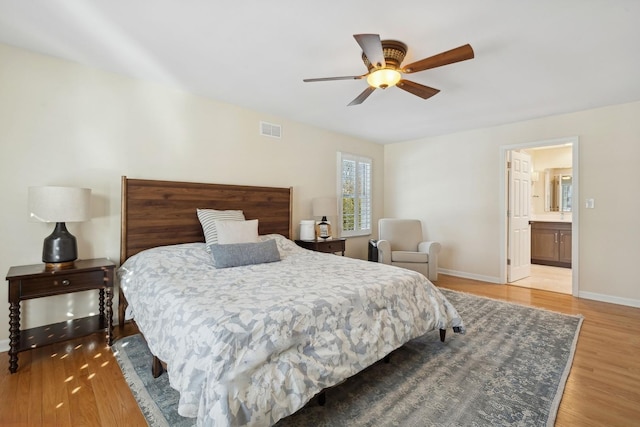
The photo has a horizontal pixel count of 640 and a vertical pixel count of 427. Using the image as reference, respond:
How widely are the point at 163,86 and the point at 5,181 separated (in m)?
1.58

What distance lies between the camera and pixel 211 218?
122 inches

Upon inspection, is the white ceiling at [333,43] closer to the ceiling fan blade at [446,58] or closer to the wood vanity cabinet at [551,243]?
the ceiling fan blade at [446,58]

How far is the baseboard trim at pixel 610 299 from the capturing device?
353 cm

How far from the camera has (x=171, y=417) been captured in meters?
1.64

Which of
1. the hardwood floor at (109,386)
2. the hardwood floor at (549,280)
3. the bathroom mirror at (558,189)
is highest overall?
the bathroom mirror at (558,189)

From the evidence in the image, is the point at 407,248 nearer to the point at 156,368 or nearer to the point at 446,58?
the point at 446,58

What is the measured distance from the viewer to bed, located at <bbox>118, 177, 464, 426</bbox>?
133 cm

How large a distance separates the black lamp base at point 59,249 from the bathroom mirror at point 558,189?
317 inches

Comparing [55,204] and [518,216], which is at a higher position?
[55,204]

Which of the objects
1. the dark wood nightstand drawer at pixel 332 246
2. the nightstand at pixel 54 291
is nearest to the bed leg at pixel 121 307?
the nightstand at pixel 54 291

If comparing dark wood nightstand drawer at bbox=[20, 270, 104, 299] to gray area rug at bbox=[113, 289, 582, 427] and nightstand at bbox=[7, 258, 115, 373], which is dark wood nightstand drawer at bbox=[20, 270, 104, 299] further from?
gray area rug at bbox=[113, 289, 582, 427]

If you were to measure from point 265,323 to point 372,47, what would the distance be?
1.79 metres

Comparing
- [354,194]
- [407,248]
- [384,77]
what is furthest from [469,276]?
[384,77]

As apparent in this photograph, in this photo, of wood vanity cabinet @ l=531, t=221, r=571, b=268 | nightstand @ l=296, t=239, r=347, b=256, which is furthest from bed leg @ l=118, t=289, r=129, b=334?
wood vanity cabinet @ l=531, t=221, r=571, b=268
